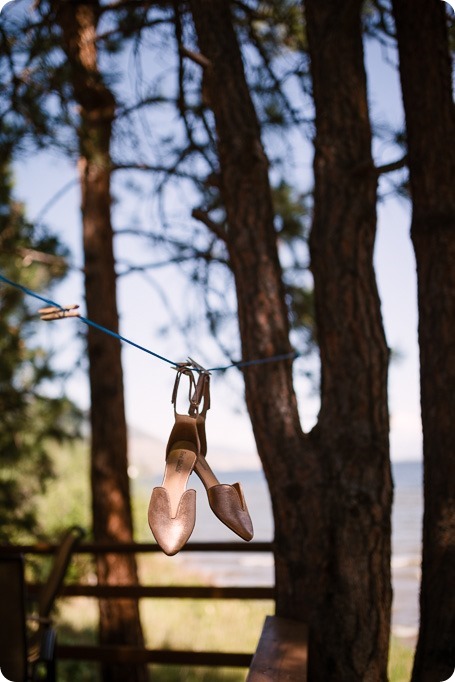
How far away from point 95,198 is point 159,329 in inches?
56.9

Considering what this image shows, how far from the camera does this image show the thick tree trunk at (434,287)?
2.19 meters

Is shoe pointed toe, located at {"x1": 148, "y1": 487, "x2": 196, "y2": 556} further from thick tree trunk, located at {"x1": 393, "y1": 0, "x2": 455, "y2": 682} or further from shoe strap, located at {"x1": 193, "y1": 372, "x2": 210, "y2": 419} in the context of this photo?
thick tree trunk, located at {"x1": 393, "y1": 0, "x2": 455, "y2": 682}

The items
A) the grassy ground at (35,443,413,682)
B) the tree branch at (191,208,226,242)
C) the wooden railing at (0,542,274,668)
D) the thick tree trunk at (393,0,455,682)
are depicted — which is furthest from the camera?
the grassy ground at (35,443,413,682)

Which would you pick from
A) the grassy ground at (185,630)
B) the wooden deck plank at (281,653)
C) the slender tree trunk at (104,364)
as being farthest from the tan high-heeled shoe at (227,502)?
the grassy ground at (185,630)

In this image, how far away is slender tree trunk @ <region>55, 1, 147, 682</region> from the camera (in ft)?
13.6

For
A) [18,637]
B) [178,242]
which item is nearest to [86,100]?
[178,242]

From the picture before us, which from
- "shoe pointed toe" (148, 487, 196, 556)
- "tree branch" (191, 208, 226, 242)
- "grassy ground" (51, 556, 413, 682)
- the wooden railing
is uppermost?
"tree branch" (191, 208, 226, 242)

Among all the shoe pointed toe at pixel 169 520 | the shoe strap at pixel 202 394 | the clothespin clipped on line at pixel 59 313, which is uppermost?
the clothespin clipped on line at pixel 59 313

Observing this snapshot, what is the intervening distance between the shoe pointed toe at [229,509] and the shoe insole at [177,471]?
0.06 m

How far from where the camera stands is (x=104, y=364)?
4559 millimetres

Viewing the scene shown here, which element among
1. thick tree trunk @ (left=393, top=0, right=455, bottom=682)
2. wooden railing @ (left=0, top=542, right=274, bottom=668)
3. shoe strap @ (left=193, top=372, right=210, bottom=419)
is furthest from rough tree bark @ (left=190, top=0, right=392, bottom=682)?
shoe strap @ (left=193, top=372, right=210, bottom=419)

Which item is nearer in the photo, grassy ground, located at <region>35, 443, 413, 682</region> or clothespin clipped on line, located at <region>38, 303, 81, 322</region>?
clothespin clipped on line, located at <region>38, 303, 81, 322</region>

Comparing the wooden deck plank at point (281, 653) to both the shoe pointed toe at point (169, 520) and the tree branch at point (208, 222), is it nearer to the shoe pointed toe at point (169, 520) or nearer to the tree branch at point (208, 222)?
the shoe pointed toe at point (169, 520)

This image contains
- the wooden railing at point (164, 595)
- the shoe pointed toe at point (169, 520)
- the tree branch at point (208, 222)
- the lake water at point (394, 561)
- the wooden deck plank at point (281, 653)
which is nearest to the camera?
the shoe pointed toe at point (169, 520)
